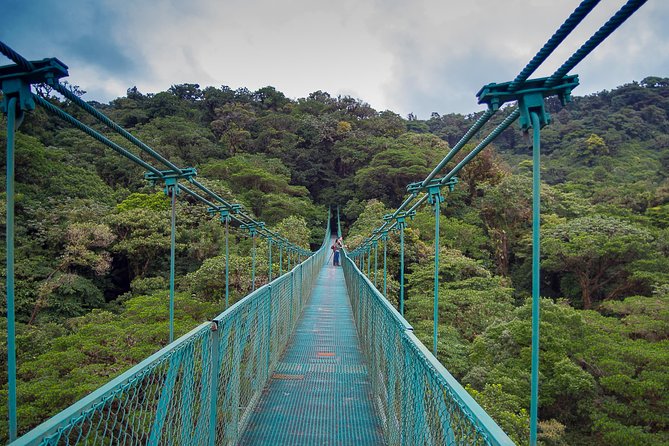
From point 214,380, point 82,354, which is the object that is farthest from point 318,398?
point 82,354

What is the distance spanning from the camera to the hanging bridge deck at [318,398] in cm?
213

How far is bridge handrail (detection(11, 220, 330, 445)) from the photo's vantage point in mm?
877

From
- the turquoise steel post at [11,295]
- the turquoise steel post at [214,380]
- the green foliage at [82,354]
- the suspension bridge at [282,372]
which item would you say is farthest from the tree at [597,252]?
the turquoise steel post at [11,295]

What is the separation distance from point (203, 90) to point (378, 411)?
1221 inches

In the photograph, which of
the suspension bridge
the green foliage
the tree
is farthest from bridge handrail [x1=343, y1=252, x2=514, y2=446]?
the tree

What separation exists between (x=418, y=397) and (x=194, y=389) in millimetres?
775

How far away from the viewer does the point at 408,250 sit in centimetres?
1151

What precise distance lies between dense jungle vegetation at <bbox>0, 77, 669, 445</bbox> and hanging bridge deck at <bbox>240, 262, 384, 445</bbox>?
1676 millimetres

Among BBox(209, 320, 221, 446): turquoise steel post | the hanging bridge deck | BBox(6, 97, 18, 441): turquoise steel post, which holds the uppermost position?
BBox(6, 97, 18, 441): turquoise steel post

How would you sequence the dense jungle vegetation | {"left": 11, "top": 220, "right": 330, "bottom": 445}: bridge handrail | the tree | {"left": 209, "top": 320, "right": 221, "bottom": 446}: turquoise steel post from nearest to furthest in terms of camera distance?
{"left": 11, "top": 220, "right": 330, "bottom": 445}: bridge handrail → {"left": 209, "top": 320, "right": 221, "bottom": 446}: turquoise steel post → the dense jungle vegetation → the tree

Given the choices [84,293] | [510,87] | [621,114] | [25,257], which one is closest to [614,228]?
[510,87]

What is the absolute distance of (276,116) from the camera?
83.9ft

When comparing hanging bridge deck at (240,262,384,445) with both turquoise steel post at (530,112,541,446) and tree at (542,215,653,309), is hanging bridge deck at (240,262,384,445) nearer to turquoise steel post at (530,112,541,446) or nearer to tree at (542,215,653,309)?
turquoise steel post at (530,112,541,446)

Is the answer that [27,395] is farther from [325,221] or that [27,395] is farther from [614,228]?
[325,221]
